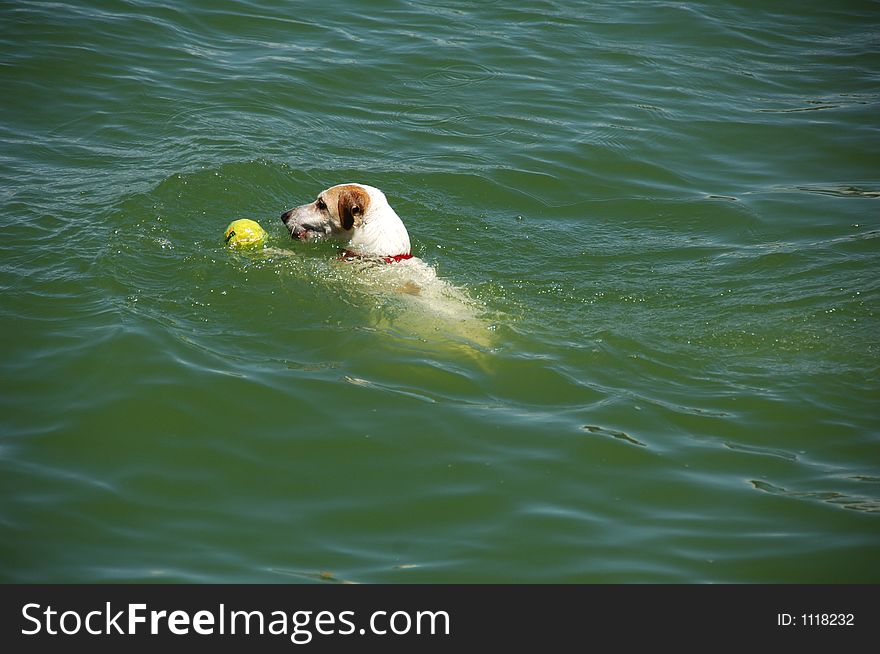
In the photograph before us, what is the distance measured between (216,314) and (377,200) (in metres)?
1.81

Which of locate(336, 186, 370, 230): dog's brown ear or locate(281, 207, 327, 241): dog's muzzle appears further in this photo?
locate(281, 207, 327, 241): dog's muzzle

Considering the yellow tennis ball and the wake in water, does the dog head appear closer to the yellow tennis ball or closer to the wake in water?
the wake in water

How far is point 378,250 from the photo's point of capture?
8.89 metres

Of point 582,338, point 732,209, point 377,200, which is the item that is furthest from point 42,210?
point 732,209

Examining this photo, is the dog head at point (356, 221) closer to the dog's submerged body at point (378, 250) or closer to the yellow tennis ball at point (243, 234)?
the dog's submerged body at point (378, 250)

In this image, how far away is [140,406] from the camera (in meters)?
6.85

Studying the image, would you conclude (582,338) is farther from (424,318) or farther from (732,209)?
(732,209)

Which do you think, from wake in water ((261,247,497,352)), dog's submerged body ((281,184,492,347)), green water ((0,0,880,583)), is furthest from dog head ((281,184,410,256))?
green water ((0,0,880,583))

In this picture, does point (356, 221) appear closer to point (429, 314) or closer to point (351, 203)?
point (351, 203)

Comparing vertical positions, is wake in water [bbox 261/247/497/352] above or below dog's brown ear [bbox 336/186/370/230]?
below

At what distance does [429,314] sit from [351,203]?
1.28 meters

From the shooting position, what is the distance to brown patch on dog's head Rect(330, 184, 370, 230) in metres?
8.77

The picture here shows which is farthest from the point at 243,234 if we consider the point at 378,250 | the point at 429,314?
the point at 429,314

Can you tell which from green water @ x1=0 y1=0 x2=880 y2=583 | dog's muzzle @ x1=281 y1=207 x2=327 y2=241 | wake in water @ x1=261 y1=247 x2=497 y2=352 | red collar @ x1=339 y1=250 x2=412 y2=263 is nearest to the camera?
green water @ x1=0 y1=0 x2=880 y2=583
